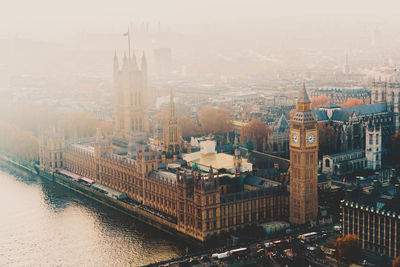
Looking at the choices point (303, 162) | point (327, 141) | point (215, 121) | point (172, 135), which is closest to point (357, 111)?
point (327, 141)

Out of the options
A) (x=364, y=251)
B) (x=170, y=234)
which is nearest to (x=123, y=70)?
(x=170, y=234)

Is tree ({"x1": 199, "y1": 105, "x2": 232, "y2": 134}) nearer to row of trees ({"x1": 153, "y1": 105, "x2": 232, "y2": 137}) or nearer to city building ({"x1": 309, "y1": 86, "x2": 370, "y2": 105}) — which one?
row of trees ({"x1": 153, "y1": 105, "x2": 232, "y2": 137})

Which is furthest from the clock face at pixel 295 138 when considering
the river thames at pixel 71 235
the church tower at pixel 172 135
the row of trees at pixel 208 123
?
the row of trees at pixel 208 123

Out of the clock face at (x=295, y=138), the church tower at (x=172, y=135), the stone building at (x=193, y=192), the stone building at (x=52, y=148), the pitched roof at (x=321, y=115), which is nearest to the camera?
the stone building at (x=193, y=192)

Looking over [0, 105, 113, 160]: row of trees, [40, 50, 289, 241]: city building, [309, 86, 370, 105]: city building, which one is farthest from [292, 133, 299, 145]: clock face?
[309, 86, 370, 105]: city building

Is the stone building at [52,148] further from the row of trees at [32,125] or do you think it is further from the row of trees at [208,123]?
the row of trees at [208,123]

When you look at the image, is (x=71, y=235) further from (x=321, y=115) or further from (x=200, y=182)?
(x=321, y=115)
